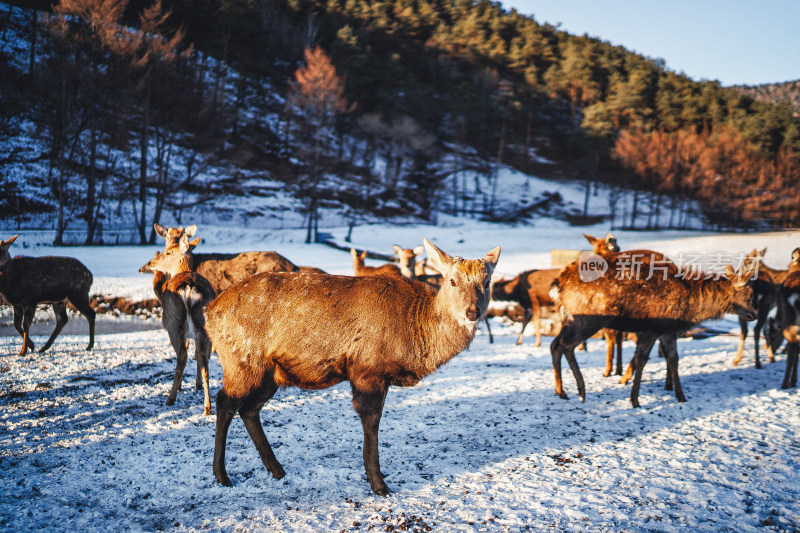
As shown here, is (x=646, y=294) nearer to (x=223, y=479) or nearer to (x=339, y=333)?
(x=339, y=333)

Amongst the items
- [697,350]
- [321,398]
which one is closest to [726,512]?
[321,398]

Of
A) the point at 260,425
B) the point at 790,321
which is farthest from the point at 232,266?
the point at 790,321

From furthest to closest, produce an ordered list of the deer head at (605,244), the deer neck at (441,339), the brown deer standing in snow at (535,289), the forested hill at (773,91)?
1. the forested hill at (773,91)
2. the brown deer standing in snow at (535,289)
3. the deer head at (605,244)
4. the deer neck at (441,339)

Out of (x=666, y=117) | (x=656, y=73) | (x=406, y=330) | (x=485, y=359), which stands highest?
(x=656, y=73)

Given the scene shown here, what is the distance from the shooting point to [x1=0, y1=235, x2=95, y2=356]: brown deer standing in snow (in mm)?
8969

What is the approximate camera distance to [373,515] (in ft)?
12.9

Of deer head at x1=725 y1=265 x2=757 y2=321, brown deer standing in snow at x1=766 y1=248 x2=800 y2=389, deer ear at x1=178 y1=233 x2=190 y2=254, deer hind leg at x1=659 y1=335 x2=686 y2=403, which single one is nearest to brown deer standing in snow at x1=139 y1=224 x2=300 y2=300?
deer ear at x1=178 y1=233 x2=190 y2=254

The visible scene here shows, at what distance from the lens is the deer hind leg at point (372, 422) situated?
432 cm

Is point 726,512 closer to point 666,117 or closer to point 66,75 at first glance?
point 66,75

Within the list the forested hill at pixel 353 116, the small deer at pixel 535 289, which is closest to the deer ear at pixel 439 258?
the small deer at pixel 535 289

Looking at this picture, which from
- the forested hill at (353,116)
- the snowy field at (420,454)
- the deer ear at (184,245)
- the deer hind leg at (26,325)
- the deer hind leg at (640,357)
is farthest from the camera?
the forested hill at (353,116)

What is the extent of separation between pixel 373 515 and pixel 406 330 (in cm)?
168

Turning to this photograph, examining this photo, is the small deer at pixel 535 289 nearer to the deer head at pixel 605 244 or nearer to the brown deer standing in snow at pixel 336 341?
the deer head at pixel 605 244

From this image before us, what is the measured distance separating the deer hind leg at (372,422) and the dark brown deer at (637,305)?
13.0ft
